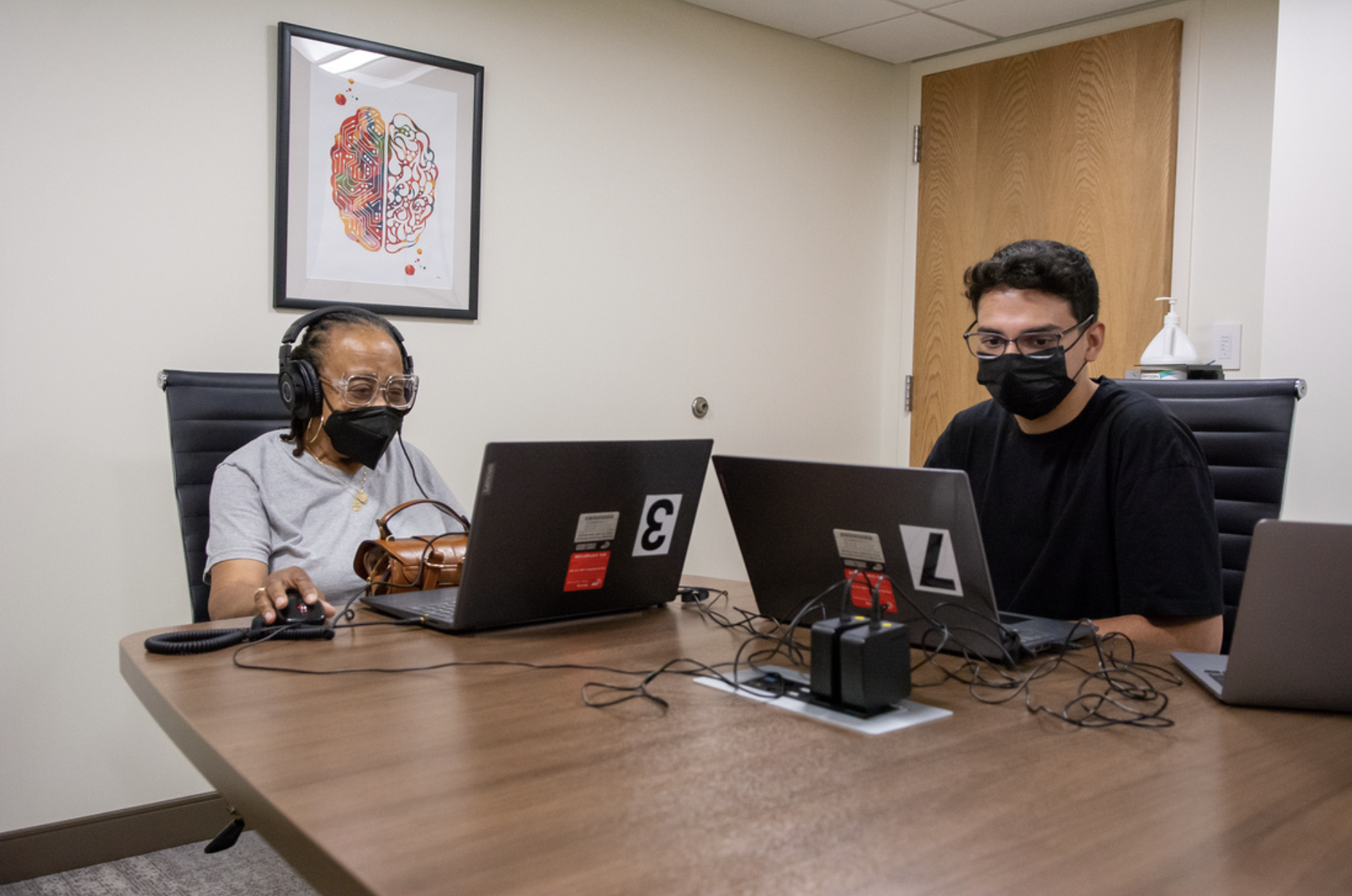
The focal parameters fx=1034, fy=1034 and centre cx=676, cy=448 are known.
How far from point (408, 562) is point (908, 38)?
288 centimetres

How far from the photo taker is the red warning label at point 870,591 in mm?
1308

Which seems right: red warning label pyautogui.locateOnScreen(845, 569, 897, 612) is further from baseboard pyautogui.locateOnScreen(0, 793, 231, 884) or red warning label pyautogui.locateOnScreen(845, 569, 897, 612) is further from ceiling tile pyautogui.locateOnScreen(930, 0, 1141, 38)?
ceiling tile pyautogui.locateOnScreen(930, 0, 1141, 38)

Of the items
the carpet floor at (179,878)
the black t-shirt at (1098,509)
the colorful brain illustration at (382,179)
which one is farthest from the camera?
the colorful brain illustration at (382,179)

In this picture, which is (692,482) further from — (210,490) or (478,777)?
(210,490)

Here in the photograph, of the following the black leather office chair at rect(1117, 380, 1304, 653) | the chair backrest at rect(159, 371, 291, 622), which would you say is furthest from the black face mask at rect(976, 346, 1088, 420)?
the chair backrest at rect(159, 371, 291, 622)

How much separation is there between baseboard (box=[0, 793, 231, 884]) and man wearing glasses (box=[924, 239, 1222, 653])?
1.91 meters

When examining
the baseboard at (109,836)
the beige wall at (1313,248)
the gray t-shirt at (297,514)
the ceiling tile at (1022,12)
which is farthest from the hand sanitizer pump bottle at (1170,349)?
the baseboard at (109,836)

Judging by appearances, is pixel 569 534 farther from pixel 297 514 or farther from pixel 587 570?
pixel 297 514

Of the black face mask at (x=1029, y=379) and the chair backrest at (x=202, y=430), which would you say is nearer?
the black face mask at (x=1029, y=379)

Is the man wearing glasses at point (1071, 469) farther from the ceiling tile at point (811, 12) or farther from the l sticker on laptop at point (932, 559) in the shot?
the ceiling tile at point (811, 12)

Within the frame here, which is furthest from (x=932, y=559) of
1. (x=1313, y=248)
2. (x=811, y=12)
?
(x=811, y=12)

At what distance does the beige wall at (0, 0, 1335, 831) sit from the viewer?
235cm

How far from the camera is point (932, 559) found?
1.25 metres

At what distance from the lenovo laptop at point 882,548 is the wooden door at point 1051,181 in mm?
2225
